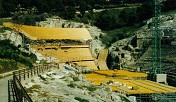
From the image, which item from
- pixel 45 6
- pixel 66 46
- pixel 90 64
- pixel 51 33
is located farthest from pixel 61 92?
pixel 45 6

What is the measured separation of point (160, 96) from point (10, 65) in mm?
18360

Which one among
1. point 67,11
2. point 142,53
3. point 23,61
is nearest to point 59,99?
point 23,61

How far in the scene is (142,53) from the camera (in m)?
95.9

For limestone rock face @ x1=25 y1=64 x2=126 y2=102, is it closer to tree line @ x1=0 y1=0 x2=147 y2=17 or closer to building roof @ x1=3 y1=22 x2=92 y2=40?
building roof @ x1=3 y1=22 x2=92 y2=40

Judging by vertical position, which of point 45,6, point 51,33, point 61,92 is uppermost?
point 45,6

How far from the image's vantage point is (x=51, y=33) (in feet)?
299

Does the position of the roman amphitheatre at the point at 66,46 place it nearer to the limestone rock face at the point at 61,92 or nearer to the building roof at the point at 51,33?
the building roof at the point at 51,33

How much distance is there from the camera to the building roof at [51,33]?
85606 mm

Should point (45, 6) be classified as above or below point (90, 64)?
above

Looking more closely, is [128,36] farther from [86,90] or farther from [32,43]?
[86,90]

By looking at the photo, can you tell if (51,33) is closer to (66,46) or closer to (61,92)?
(66,46)

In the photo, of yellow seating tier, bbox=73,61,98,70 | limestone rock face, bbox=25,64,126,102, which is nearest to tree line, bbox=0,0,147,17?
yellow seating tier, bbox=73,61,98,70

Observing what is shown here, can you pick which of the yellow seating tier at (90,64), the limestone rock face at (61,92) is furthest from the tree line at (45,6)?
the limestone rock face at (61,92)

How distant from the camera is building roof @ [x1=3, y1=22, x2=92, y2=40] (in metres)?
85.6
